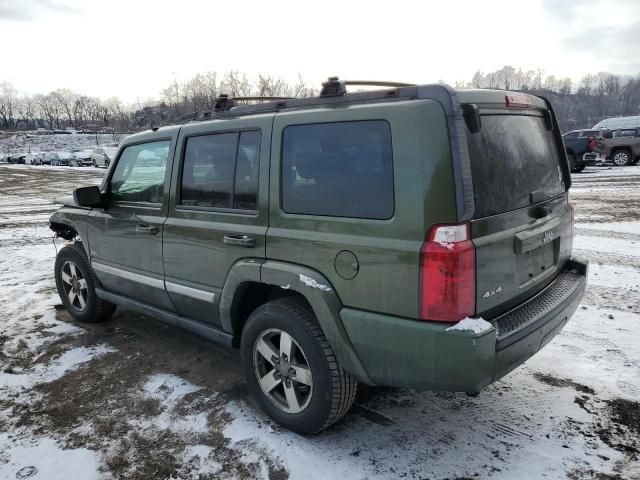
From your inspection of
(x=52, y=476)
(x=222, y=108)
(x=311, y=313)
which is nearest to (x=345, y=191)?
(x=311, y=313)

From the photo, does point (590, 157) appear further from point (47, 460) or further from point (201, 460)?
point (47, 460)

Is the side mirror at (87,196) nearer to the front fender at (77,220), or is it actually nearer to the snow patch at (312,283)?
the front fender at (77,220)

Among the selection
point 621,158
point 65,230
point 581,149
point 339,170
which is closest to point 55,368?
point 65,230

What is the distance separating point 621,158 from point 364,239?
22.4 meters

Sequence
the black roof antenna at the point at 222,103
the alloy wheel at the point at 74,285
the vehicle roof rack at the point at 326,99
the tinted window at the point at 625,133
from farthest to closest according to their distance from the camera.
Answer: the tinted window at the point at 625,133 < the alloy wheel at the point at 74,285 < the black roof antenna at the point at 222,103 < the vehicle roof rack at the point at 326,99

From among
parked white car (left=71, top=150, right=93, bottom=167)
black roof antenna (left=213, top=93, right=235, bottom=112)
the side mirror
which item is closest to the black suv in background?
black roof antenna (left=213, top=93, right=235, bottom=112)

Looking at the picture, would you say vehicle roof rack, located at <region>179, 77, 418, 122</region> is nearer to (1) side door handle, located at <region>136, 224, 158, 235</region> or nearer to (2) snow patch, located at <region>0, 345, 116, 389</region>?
(1) side door handle, located at <region>136, 224, 158, 235</region>

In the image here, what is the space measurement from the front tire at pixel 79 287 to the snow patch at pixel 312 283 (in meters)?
2.83

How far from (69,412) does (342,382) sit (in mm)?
1965

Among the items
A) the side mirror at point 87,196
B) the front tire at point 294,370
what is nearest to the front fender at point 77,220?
the side mirror at point 87,196

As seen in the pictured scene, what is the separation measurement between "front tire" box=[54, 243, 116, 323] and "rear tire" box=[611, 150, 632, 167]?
72.1 feet

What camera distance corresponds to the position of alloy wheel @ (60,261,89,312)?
4859 millimetres

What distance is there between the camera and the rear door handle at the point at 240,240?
9.79 ft

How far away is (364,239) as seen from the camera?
2.46m
